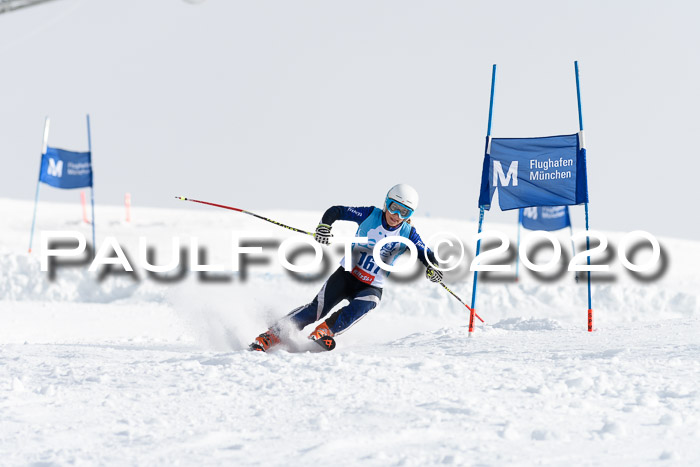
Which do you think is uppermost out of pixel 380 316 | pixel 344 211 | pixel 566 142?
pixel 566 142

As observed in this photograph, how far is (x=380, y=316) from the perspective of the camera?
46.7 feet

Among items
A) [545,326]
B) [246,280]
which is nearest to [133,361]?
[545,326]

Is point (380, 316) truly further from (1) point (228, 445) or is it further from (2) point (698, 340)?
(1) point (228, 445)

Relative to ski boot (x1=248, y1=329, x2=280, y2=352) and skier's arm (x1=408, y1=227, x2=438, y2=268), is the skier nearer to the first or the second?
skier's arm (x1=408, y1=227, x2=438, y2=268)

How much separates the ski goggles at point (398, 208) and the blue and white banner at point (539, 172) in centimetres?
149

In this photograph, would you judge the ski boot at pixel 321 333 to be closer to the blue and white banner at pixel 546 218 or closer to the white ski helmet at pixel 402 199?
the white ski helmet at pixel 402 199

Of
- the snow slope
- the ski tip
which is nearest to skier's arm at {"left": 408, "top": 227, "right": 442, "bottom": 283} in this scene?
the snow slope

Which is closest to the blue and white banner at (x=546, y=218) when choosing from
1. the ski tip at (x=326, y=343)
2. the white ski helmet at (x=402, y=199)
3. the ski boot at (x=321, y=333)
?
the white ski helmet at (x=402, y=199)

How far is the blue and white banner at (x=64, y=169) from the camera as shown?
1778 centimetres

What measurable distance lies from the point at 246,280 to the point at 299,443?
13.4 meters

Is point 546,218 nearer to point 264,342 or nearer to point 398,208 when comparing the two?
point 398,208

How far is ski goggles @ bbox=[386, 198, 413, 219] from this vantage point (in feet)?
22.5

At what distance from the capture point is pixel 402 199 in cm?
685

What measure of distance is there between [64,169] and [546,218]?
11.7 metres
